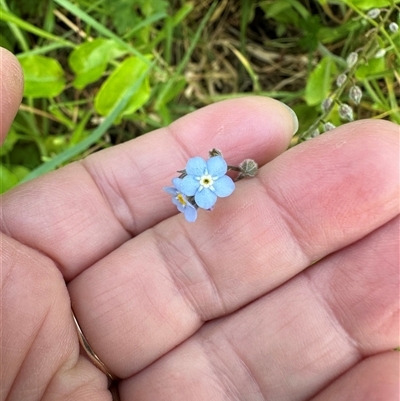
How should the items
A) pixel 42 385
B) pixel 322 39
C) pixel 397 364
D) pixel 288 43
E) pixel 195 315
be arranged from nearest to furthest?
1. pixel 397 364
2. pixel 42 385
3. pixel 195 315
4. pixel 322 39
5. pixel 288 43

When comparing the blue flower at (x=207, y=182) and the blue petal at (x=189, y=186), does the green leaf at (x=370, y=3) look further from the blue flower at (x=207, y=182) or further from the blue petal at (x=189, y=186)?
the blue petal at (x=189, y=186)

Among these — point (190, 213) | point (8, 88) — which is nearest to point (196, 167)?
point (190, 213)

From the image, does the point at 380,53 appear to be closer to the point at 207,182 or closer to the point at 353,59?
the point at 353,59

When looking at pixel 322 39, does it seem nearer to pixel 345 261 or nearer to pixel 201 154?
pixel 201 154

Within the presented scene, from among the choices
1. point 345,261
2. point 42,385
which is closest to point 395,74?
point 345,261

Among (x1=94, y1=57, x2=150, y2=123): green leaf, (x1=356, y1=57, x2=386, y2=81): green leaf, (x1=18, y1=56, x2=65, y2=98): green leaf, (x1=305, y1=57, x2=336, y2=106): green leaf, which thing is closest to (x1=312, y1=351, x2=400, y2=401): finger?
(x1=356, y1=57, x2=386, y2=81): green leaf

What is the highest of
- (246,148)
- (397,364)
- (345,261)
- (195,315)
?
(246,148)

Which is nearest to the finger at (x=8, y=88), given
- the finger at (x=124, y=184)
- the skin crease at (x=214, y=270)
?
the skin crease at (x=214, y=270)
